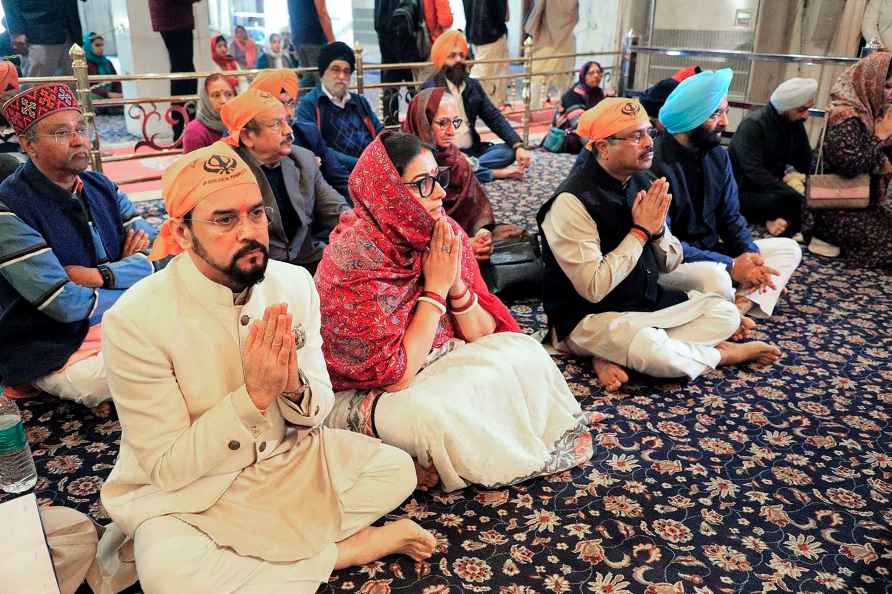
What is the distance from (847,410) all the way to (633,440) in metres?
0.81

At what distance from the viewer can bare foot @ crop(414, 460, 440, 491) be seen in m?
2.15

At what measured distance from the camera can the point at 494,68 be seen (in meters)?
8.73

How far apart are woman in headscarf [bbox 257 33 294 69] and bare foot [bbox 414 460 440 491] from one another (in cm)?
730

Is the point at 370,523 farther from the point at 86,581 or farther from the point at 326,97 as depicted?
the point at 326,97

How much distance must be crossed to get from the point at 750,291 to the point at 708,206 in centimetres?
42

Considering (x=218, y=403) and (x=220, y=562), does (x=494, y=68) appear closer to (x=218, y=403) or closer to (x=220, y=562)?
(x=218, y=403)

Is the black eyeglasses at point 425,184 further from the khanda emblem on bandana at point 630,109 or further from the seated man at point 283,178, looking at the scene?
the seated man at point 283,178

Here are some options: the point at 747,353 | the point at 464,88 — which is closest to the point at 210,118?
the point at 464,88

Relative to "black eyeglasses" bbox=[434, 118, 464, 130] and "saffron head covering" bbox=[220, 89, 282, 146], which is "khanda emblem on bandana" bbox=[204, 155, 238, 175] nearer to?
Answer: "saffron head covering" bbox=[220, 89, 282, 146]

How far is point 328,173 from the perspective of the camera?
4.14 m

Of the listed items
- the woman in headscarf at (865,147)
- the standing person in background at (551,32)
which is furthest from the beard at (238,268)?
Result: the standing person in background at (551,32)

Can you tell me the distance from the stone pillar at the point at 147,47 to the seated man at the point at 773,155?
16.0 feet

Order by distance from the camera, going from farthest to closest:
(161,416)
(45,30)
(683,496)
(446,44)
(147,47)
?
(147,47)
(45,30)
(446,44)
(683,496)
(161,416)

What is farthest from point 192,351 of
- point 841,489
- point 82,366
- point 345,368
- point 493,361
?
point 841,489
